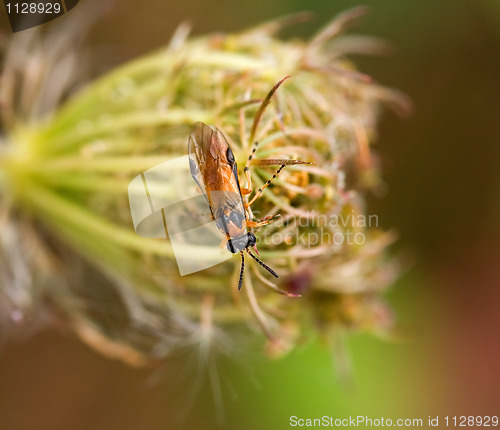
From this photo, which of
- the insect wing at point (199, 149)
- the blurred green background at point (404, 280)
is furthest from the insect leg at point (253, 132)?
the blurred green background at point (404, 280)

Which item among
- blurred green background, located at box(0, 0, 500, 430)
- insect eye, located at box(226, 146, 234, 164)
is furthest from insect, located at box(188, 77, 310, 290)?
blurred green background, located at box(0, 0, 500, 430)

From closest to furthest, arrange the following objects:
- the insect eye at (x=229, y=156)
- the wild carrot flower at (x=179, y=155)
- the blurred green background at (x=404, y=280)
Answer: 1. the insect eye at (x=229, y=156)
2. the wild carrot flower at (x=179, y=155)
3. the blurred green background at (x=404, y=280)

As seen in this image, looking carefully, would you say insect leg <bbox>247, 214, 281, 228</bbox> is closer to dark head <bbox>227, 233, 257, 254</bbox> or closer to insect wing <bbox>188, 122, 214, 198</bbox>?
dark head <bbox>227, 233, 257, 254</bbox>

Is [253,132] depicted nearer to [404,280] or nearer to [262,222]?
[262,222]

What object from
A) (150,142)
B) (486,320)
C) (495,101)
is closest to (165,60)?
(150,142)

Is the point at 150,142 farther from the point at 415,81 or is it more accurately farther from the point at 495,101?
the point at 495,101

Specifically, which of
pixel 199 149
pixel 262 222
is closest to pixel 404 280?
pixel 262 222

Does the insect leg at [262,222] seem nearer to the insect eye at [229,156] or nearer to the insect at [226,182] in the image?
the insect at [226,182]
